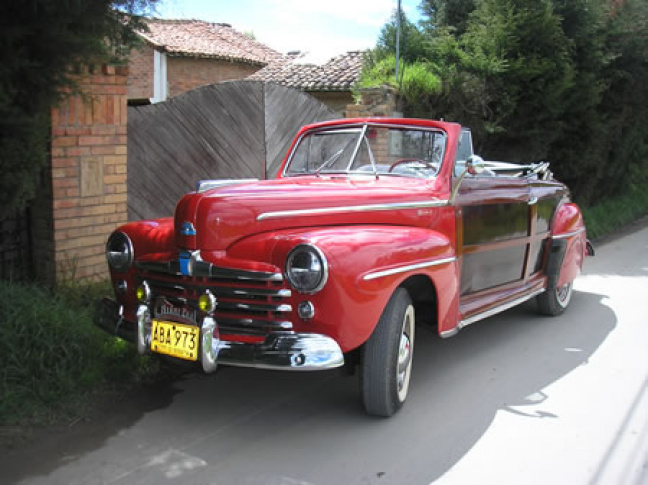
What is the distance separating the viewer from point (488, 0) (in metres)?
10.3

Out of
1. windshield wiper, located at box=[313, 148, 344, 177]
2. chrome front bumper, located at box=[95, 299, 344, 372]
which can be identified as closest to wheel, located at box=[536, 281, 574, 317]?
windshield wiper, located at box=[313, 148, 344, 177]

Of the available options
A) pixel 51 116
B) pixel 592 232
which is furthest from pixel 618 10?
pixel 51 116

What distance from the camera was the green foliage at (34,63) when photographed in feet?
12.5

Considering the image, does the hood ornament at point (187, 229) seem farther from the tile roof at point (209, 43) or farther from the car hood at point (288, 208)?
the tile roof at point (209, 43)

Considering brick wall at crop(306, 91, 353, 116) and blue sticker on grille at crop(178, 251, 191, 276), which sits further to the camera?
brick wall at crop(306, 91, 353, 116)

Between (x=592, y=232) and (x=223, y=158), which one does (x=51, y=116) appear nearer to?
(x=223, y=158)

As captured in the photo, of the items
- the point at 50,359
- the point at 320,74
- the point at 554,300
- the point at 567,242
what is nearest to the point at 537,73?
the point at 567,242

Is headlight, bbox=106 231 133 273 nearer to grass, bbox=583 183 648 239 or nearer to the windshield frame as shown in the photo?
the windshield frame

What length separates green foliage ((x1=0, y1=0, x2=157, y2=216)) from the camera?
3.81 metres

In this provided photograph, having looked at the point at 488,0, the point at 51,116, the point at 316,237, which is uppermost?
the point at 488,0

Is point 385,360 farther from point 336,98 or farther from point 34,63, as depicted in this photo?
point 336,98

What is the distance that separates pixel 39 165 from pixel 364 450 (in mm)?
2743

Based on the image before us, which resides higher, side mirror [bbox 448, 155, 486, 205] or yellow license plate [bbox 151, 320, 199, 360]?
side mirror [bbox 448, 155, 486, 205]

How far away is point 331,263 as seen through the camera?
3.23 meters
